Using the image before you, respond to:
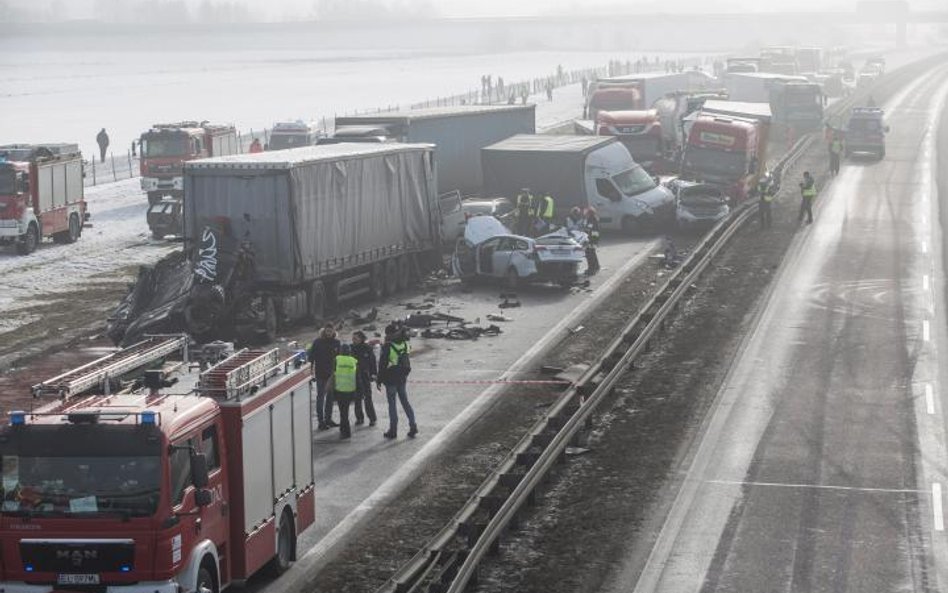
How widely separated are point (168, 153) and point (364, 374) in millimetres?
32835

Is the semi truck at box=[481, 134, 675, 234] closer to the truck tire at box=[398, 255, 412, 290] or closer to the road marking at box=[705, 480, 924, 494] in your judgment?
the truck tire at box=[398, 255, 412, 290]

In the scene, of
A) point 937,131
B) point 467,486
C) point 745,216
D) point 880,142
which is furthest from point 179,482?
point 937,131

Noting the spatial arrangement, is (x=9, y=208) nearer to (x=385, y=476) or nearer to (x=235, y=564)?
(x=385, y=476)

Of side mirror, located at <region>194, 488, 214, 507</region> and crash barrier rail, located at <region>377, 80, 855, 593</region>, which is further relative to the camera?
crash barrier rail, located at <region>377, 80, 855, 593</region>

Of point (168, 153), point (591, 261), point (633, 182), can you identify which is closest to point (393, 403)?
point (591, 261)

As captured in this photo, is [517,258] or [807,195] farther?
[807,195]

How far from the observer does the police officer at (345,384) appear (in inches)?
877

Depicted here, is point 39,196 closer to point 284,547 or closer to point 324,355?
point 324,355

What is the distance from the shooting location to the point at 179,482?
1335 centimetres

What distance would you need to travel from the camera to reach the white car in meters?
36.6

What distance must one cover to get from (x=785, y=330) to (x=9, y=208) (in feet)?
72.1

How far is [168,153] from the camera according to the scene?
177 feet

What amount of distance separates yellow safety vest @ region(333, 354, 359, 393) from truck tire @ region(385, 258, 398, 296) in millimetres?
13600

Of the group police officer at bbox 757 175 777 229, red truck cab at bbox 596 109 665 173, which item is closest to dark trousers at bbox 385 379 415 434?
police officer at bbox 757 175 777 229
